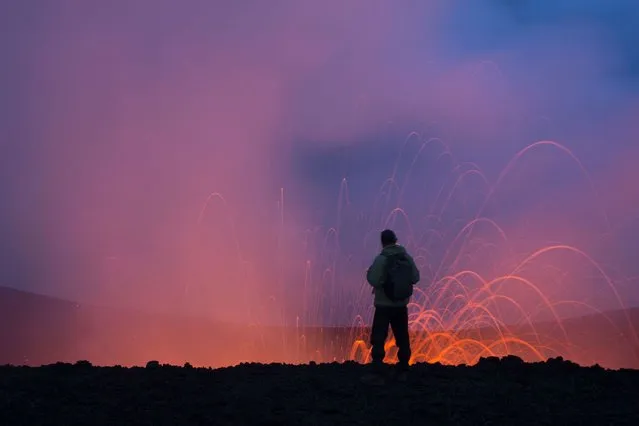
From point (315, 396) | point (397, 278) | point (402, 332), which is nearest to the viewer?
point (315, 396)

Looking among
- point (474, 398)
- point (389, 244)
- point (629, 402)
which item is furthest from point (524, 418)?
point (389, 244)

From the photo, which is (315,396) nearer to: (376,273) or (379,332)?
(379,332)

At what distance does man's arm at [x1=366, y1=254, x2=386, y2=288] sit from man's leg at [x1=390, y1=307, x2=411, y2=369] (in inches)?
30.3

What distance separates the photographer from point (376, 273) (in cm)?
1382

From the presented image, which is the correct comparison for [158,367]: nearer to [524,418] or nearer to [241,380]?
[241,380]

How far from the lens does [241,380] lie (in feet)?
45.2

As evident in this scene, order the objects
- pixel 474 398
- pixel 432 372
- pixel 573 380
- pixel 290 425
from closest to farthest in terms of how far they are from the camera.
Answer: pixel 290 425
pixel 474 398
pixel 573 380
pixel 432 372

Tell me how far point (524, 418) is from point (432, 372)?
3.75 m

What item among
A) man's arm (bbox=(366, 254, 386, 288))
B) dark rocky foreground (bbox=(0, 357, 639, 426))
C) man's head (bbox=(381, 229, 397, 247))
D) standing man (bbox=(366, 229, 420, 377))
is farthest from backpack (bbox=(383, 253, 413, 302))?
dark rocky foreground (bbox=(0, 357, 639, 426))

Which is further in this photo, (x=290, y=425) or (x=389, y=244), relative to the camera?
(x=389, y=244)

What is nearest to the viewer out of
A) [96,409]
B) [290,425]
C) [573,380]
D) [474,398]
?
[290,425]

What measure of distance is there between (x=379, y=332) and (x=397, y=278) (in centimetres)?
126

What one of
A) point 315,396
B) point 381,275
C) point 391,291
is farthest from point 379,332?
point 315,396

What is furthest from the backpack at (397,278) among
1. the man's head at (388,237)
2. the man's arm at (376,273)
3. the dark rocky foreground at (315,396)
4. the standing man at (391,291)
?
the dark rocky foreground at (315,396)
